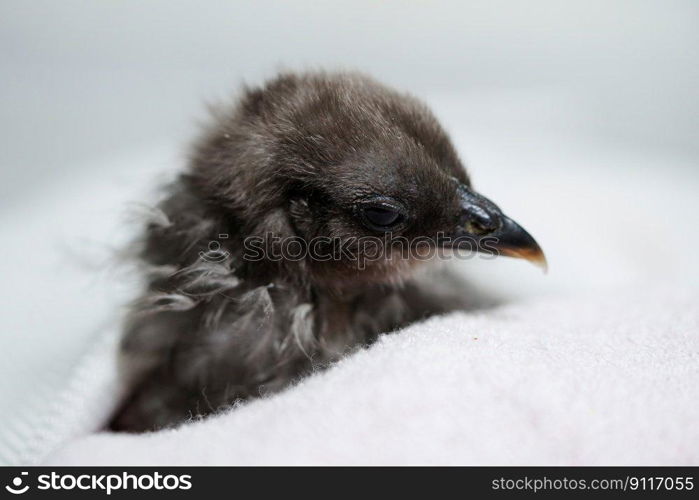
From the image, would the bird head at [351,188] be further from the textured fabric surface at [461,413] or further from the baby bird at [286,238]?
the textured fabric surface at [461,413]

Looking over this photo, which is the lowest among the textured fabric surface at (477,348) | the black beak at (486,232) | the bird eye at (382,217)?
the textured fabric surface at (477,348)

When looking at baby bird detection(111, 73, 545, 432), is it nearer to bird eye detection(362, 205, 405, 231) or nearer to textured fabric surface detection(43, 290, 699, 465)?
bird eye detection(362, 205, 405, 231)

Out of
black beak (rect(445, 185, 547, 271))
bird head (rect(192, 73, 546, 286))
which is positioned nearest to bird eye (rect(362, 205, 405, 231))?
bird head (rect(192, 73, 546, 286))

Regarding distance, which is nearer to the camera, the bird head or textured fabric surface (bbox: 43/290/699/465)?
textured fabric surface (bbox: 43/290/699/465)

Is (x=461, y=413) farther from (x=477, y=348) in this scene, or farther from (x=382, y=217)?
(x=382, y=217)

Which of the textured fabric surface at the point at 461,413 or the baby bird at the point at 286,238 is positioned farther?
the baby bird at the point at 286,238

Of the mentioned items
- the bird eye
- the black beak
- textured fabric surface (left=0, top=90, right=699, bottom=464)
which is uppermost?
the bird eye

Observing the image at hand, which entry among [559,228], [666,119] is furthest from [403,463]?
[666,119]

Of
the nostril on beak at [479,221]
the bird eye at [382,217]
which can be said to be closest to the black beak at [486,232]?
the nostril on beak at [479,221]

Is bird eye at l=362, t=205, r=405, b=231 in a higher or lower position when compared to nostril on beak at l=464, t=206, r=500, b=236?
higher
